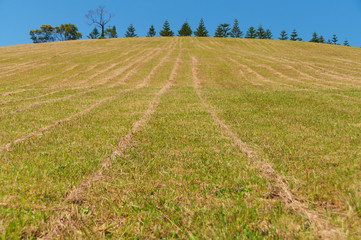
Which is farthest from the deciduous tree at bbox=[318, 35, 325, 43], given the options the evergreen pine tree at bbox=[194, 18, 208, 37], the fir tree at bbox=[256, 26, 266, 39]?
the evergreen pine tree at bbox=[194, 18, 208, 37]

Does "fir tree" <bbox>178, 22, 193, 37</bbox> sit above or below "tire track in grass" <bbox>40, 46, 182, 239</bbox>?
above

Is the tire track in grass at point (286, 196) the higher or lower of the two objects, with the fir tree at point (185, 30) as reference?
lower

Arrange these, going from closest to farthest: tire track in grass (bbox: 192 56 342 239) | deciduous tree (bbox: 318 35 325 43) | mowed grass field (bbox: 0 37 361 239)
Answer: tire track in grass (bbox: 192 56 342 239) < mowed grass field (bbox: 0 37 361 239) < deciduous tree (bbox: 318 35 325 43)

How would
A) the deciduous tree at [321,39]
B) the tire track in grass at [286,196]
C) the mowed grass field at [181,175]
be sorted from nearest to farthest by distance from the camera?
the tire track in grass at [286,196]
the mowed grass field at [181,175]
the deciduous tree at [321,39]

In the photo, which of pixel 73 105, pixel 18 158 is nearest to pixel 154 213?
pixel 18 158

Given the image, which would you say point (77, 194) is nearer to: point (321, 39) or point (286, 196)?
point (286, 196)

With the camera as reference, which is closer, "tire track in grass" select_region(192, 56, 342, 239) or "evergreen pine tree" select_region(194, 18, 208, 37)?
"tire track in grass" select_region(192, 56, 342, 239)

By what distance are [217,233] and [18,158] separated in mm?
3612

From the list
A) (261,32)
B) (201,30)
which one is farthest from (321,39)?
(201,30)

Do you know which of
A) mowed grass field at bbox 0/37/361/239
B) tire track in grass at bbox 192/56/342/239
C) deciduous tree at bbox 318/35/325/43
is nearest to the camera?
tire track in grass at bbox 192/56/342/239

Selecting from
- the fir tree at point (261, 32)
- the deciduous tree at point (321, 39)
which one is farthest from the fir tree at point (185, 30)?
the deciduous tree at point (321, 39)

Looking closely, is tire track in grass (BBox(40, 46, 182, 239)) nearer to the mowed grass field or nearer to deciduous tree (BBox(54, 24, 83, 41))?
the mowed grass field

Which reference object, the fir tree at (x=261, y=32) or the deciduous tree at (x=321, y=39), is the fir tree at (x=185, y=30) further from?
the deciduous tree at (x=321, y=39)

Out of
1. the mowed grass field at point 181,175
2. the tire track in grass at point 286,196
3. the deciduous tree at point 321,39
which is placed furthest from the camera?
the deciduous tree at point 321,39
